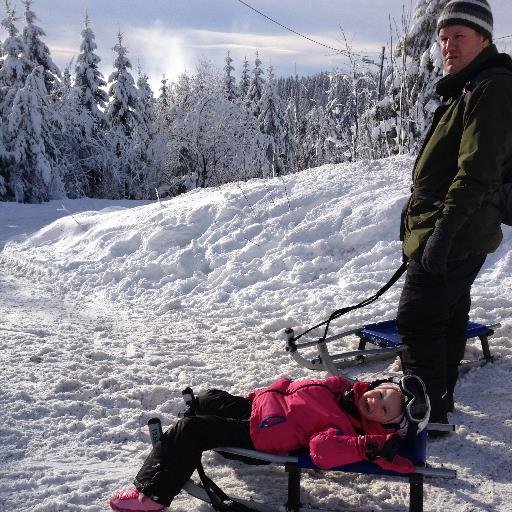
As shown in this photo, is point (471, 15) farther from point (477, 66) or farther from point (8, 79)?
point (8, 79)

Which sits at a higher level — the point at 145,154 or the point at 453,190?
the point at 145,154

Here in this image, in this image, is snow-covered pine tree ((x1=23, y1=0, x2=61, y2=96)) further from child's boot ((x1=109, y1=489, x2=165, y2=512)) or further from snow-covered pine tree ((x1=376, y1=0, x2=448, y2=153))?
child's boot ((x1=109, y1=489, x2=165, y2=512))

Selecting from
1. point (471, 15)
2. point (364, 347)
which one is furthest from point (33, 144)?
point (471, 15)

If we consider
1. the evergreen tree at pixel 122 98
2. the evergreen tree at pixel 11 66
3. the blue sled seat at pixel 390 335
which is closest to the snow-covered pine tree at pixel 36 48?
the evergreen tree at pixel 11 66

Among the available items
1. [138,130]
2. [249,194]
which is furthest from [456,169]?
[138,130]

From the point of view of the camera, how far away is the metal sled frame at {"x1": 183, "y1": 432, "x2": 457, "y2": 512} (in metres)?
2.63

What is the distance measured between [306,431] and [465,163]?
1.54 m

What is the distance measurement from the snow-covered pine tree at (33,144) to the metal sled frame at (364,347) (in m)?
22.0

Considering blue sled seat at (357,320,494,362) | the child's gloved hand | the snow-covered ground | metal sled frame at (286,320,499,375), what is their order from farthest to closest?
blue sled seat at (357,320,494,362)
metal sled frame at (286,320,499,375)
the snow-covered ground
the child's gloved hand

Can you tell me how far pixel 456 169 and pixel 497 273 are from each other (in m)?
3.59

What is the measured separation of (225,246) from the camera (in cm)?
792

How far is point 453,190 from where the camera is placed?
285 cm

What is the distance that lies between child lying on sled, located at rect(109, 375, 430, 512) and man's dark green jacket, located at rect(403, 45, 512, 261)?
81 cm

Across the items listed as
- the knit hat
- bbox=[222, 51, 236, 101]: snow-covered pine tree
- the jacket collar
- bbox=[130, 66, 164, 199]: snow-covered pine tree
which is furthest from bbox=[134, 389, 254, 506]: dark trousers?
bbox=[222, 51, 236, 101]: snow-covered pine tree
